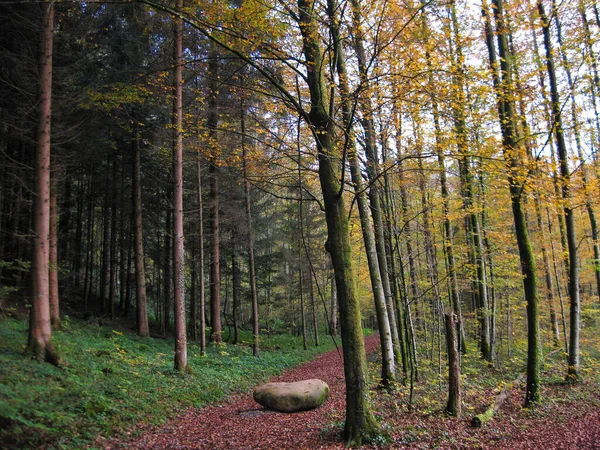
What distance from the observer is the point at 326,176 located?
5566 mm

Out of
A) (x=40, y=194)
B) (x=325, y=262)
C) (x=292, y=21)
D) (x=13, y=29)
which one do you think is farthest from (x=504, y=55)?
(x=325, y=262)

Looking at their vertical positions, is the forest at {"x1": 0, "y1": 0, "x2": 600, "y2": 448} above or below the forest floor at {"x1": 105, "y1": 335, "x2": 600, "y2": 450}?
above

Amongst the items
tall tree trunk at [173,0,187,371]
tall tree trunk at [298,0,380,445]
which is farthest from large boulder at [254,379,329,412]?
tall tree trunk at [298,0,380,445]

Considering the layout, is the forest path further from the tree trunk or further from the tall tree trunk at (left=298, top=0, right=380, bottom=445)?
the tree trunk

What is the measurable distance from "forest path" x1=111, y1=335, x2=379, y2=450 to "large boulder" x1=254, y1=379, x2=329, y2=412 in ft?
0.55

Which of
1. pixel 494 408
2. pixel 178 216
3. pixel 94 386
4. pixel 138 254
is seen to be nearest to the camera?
pixel 94 386

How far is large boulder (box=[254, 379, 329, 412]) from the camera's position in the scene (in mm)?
8266

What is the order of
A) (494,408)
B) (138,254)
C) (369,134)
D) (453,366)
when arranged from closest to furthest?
(453,366), (494,408), (369,134), (138,254)

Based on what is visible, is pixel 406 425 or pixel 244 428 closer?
pixel 406 425

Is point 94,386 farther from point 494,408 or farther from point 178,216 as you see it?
point 494,408

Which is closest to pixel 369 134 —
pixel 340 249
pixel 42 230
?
pixel 340 249

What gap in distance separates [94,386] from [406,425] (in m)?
5.91

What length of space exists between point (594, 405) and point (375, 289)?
19.7ft

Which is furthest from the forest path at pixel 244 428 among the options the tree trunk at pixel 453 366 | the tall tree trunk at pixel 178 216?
the tall tree trunk at pixel 178 216
